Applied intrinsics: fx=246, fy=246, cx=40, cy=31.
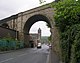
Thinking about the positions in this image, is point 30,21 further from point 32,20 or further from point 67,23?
point 67,23

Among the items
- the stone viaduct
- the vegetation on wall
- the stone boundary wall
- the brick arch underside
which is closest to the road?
the vegetation on wall

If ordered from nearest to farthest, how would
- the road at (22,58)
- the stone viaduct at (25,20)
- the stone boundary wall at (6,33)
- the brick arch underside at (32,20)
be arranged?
1. the road at (22,58)
2. the stone boundary wall at (6,33)
3. the stone viaduct at (25,20)
4. the brick arch underside at (32,20)

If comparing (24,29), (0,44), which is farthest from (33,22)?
(0,44)

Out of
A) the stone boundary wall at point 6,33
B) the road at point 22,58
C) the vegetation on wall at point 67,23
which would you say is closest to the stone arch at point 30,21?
the stone boundary wall at point 6,33

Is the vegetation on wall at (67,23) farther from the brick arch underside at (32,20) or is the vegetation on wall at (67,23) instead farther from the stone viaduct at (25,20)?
the brick arch underside at (32,20)

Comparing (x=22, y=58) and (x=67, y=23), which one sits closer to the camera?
(x=67, y=23)

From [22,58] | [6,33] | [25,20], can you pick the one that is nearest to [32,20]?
[25,20]

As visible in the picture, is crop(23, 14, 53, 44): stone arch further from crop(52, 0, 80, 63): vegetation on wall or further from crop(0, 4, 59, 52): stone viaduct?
crop(52, 0, 80, 63): vegetation on wall

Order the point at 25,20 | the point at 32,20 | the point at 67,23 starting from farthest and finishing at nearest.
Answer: the point at 32,20, the point at 25,20, the point at 67,23

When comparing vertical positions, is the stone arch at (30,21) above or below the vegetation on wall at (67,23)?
above

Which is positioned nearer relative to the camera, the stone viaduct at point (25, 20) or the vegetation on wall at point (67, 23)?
the vegetation on wall at point (67, 23)

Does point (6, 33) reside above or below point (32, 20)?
below

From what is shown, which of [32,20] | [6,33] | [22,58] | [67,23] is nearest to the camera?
[67,23]

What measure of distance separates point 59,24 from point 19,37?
57.9 metres
